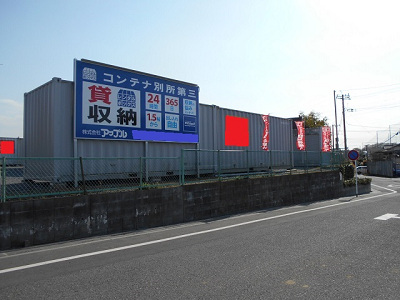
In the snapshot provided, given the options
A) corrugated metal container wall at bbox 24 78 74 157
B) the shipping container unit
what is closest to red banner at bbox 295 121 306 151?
the shipping container unit

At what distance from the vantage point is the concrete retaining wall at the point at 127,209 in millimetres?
6699

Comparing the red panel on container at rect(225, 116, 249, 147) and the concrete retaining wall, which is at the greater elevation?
the red panel on container at rect(225, 116, 249, 147)

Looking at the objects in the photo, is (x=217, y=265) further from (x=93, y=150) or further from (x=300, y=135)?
(x=300, y=135)

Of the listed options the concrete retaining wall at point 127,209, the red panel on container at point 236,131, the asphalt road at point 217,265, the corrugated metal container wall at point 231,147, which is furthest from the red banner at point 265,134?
the asphalt road at point 217,265

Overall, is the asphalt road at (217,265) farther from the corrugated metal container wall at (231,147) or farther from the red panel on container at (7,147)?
the red panel on container at (7,147)

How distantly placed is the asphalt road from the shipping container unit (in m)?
2.66

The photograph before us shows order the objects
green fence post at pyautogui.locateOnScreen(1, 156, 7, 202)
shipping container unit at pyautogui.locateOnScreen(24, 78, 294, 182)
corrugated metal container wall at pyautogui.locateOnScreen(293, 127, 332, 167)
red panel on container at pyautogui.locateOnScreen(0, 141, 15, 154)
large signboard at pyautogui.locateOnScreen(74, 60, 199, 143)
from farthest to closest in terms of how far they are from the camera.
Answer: red panel on container at pyautogui.locateOnScreen(0, 141, 15, 154) → corrugated metal container wall at pyautogui.locateOnScreen(293, 127, 332, 167) → large signboard at pyautogui.locateOnScreen(74, 60, 199, 143) → shipping container unit at pyautogui.locateOnScreen(24, 78, 294, 182) → green fence post at pyautogui.locateOnScreen(1, 156, 7, 202)

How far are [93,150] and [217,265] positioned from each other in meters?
7.05

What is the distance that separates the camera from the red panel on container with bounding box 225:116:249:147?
50.5ft

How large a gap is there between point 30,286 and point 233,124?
12.5 metres

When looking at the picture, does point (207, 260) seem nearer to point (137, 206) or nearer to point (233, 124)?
point (137, 206)

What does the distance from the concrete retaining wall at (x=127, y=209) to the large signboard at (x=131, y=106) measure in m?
3.11

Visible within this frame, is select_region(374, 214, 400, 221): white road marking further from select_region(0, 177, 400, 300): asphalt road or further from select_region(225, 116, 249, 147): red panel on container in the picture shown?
select_region(225, 116, 249, 147): red panel on container

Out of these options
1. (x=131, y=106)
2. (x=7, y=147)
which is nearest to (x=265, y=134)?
(x=131, y=106)
